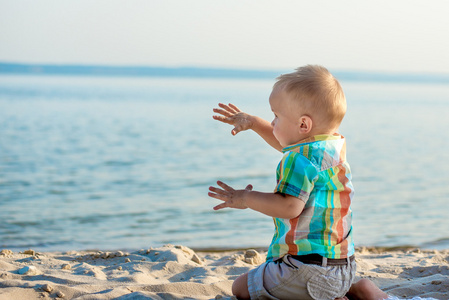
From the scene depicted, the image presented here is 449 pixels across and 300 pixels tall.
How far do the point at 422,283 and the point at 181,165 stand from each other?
27.0 ft

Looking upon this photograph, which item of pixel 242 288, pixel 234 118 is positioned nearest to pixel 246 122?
pixel 234 118

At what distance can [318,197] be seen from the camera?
288 centimetres

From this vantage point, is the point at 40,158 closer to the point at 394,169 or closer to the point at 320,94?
the point at 394,169

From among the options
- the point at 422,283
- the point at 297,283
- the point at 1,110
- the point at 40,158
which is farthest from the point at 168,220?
the point at 1,110

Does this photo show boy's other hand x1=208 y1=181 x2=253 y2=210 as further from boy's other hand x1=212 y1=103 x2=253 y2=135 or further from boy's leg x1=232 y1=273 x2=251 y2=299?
boy's other hand x1=212 y1=103 x2=253 y2=135

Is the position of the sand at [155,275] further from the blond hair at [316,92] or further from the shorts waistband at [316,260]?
the blond hair at [316,92]

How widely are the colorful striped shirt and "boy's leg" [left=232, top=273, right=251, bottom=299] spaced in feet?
1.02

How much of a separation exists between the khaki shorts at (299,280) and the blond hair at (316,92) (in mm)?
738

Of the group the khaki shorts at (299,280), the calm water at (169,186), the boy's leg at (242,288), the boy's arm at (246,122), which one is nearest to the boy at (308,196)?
the khaki shorts at (299,280)

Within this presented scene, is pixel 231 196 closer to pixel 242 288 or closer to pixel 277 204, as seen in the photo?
pixel 277 204

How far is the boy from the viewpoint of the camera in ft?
9.27

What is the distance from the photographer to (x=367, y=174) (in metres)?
11.3

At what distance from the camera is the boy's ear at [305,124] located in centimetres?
291

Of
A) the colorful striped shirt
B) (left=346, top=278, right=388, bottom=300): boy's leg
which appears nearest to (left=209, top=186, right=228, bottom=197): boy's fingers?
the colorful striped shirt
